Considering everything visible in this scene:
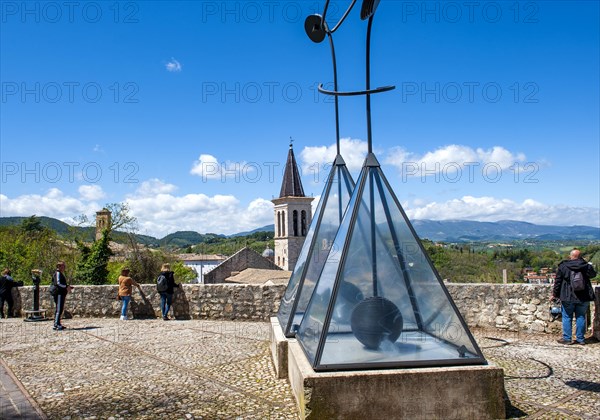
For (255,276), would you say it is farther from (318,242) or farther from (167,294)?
(318,242)

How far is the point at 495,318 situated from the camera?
8500mm

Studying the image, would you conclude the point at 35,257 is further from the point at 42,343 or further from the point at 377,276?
the point at 377,276

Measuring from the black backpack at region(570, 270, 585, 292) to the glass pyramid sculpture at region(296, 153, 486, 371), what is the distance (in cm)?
390

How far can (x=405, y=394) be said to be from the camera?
3.92 meters

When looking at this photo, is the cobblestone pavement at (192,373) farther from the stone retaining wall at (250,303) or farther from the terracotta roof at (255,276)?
→ the terracotta roof at (255,276)

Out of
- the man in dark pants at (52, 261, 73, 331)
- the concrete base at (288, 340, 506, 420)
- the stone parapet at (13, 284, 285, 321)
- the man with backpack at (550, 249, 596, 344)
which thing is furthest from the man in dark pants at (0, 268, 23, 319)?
the man with backpack at (550, 249, 596, 344)

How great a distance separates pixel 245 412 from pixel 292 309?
178 centimetres

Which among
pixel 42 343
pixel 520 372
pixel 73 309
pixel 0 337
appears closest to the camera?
pixel 520 372

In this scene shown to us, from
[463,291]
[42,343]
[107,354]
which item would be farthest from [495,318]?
[42,343]

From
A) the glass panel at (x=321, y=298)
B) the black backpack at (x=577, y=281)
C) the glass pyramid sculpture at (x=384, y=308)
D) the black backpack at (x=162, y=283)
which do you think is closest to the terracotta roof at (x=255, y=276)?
the black backpack at (x=162, y=283)

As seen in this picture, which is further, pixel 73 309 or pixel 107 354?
pixel 73 309

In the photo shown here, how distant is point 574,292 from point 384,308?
434cm

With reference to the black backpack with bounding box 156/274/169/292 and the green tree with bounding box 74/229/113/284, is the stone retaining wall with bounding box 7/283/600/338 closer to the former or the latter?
the black backpack with bounding box 156/274/169/292

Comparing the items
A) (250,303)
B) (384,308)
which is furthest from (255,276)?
(384,308)
